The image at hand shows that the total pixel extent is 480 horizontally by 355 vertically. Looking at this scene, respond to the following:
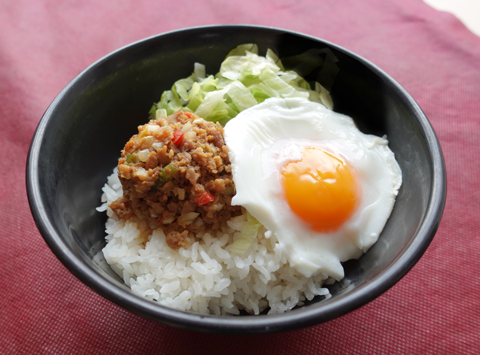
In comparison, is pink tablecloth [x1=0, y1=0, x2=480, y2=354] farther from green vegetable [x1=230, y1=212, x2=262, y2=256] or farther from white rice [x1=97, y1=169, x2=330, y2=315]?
green vegetable [x1=230, y1=212, x2=262, y2=256]

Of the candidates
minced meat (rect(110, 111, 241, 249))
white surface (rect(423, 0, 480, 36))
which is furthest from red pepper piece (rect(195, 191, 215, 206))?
white surface (rect(423, 0, 480, 36))

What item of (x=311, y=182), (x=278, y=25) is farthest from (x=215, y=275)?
(x=278, y=25)

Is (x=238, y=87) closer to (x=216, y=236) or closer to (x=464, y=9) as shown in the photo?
(x=216, y=236)

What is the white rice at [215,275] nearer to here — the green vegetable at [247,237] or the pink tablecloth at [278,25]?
the green vegetable at [247,237]

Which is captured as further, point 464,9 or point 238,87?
point 464,9

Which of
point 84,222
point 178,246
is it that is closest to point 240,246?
point 178,246

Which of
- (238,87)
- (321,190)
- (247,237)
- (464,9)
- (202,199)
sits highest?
(464,9)

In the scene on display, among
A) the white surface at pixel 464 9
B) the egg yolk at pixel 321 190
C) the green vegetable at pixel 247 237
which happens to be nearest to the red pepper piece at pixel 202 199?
the green vegetable at pixel 247 237
